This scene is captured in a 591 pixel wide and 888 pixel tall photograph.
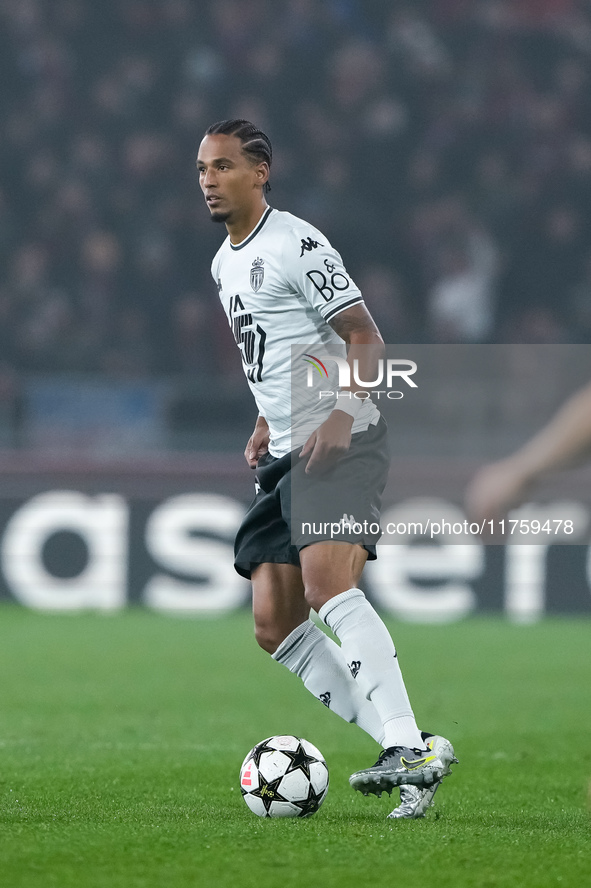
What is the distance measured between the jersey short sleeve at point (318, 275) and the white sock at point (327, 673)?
889 millimetres

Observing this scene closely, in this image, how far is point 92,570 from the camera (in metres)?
9.28

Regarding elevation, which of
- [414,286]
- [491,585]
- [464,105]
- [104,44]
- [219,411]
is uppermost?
[104,44]

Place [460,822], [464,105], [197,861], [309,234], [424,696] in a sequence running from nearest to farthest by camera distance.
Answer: [197,861], [460,822], [309,234], [424,696], [464,105]

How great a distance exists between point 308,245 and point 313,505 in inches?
27.8

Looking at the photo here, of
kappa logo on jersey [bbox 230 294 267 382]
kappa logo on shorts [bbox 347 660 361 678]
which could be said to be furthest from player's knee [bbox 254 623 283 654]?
kappa logo on jersey [bbox 230 294 267 382]

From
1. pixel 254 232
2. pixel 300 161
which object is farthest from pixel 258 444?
pixel 300 161

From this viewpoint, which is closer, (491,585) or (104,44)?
(491,585)

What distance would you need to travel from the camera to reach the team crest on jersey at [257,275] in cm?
348

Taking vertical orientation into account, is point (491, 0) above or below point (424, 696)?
Result: above

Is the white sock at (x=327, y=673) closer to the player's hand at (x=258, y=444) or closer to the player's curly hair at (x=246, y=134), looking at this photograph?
the player's hand at (x=258, y=444)

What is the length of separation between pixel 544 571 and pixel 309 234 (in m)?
6.15

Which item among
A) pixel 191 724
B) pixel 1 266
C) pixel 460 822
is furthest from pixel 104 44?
pixel 460 822

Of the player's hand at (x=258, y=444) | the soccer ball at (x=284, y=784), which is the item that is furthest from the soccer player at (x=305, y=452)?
the soccer ball at (x=284, y=784)

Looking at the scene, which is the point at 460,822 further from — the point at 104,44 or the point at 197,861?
the point at 104,44
